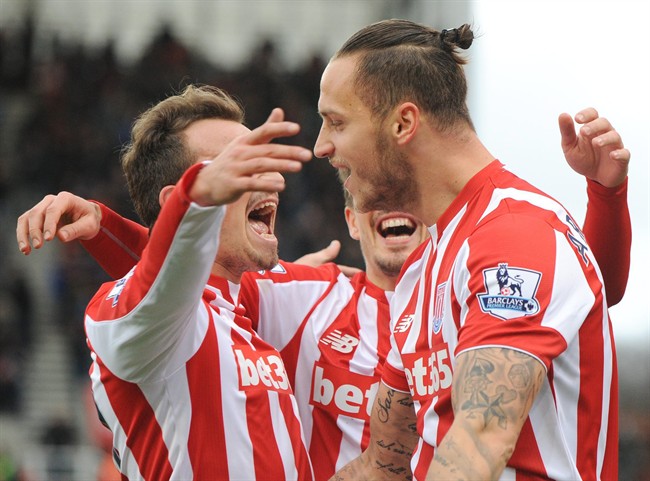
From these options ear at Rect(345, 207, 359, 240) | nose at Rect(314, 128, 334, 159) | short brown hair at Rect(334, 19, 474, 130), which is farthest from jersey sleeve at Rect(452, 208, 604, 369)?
ear at Rect(345, 207, 359, 240)

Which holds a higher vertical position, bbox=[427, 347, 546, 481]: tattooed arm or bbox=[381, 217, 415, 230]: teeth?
bbox=[381, 217, 415, 230]: teeth

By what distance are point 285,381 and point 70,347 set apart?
1177 cm

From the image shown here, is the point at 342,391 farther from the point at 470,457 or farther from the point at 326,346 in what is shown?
the point at 470,457

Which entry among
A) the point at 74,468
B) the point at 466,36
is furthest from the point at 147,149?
the point at 74,468

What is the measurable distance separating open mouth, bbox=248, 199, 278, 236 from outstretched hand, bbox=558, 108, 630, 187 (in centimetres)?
123

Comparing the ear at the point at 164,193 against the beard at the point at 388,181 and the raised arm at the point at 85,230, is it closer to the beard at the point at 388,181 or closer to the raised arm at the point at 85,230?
the raised arm at the point at 85,230

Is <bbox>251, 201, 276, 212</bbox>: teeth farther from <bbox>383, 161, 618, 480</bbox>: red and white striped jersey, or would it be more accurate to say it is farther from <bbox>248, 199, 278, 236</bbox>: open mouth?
<bbox>383, 161, 618, 480</bbox>: red and white striped jersey

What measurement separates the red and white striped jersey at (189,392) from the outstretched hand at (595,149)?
135 centimetres

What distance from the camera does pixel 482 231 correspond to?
316cm

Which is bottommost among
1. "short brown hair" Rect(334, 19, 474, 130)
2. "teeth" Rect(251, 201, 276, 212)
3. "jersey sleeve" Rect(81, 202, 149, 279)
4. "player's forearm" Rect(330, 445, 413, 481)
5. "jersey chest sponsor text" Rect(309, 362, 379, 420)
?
"player's forearm" Rect(330, 445, 413, 481)

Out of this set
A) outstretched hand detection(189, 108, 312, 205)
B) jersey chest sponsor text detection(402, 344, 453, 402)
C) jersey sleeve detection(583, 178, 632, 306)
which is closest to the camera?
outstretched hand detection(189, 108, 312, 205)

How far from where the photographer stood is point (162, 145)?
412 cm

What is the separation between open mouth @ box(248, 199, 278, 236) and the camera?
13.9ft

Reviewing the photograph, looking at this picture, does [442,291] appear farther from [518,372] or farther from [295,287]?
[295,287]
